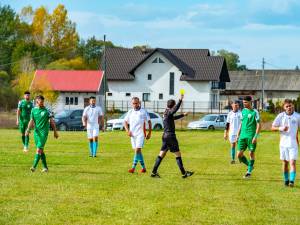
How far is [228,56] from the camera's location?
6708 inches

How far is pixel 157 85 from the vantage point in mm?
90125

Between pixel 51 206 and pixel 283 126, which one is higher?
pixel 283 126

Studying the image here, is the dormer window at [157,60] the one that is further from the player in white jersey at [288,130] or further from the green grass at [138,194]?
the player in white jersey at [288,130]

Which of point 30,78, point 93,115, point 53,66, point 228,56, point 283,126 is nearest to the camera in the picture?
point 283,126

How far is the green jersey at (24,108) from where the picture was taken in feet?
82.4

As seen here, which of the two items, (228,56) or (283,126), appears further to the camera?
(228,56)

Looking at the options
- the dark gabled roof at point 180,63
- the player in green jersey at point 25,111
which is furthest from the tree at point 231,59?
the player in green jersey at point 25,111

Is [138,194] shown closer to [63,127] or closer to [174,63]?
[63,127]

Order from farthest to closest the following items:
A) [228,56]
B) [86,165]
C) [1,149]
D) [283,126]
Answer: [228,56] < [1,149] < [86,165] < [283,126]

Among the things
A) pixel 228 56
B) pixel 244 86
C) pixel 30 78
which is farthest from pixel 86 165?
pixel 228 56

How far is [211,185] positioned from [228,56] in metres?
156

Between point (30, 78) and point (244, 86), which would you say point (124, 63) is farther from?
point (244, 86)

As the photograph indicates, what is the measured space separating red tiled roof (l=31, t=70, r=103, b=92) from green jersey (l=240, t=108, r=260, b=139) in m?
64.8

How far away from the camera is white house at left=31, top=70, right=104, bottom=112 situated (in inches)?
3280
